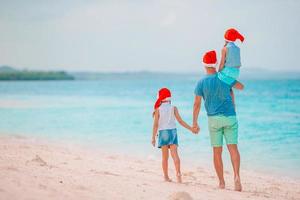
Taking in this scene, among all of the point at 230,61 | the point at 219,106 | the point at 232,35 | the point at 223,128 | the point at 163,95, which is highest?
the point at 232,35

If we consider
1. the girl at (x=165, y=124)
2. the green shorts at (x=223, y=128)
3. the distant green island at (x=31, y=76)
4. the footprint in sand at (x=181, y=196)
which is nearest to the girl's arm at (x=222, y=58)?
the green shorts at (x=223, y=128)

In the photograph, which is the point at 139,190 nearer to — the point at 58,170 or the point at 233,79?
the point at 58,170

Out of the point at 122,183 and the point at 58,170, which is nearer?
the point at 122,183

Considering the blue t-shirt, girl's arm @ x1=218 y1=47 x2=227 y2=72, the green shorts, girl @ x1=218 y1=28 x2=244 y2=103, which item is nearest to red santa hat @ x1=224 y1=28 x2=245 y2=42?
girl @ x1=218 y1=28 x2=244 y2=103

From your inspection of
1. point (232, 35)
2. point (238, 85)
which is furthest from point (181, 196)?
point (232, 35)

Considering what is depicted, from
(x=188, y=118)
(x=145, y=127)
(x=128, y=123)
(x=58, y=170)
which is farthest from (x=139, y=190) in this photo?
(x=188, y=118)

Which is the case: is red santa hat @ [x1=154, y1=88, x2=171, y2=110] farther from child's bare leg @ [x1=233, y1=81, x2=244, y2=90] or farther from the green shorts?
child's bare leg @ [x1=233, y1=81, x2=244, y2=90]

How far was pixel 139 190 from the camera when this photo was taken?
617 centimetres

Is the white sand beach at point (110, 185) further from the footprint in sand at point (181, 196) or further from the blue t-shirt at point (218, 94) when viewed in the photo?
the blue t-shirt at point (218, 94)

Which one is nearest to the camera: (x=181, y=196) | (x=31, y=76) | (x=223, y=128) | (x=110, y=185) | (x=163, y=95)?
(x=181, y=196)

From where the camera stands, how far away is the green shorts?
6.96 m

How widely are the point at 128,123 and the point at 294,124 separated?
6517 mm

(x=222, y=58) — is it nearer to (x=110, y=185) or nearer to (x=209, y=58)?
(x=209, y=58)

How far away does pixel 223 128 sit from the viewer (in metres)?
7.07
